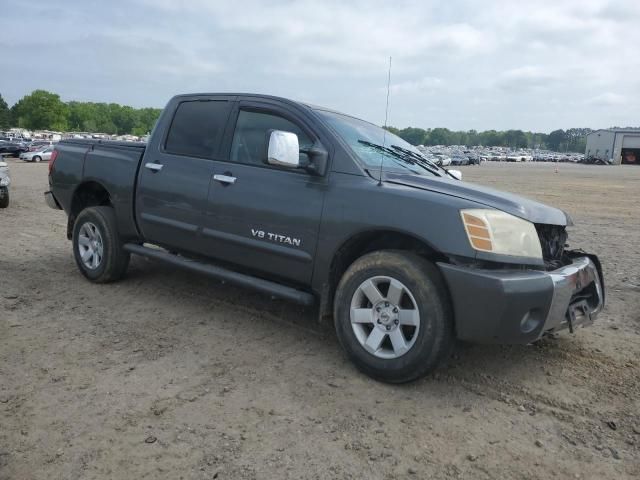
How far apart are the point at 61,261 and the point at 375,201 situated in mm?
4510

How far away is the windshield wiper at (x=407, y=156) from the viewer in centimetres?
426

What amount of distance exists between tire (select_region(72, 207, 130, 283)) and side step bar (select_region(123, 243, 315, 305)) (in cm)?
17

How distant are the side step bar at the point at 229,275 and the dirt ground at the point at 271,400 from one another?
40cm

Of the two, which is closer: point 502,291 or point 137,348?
point 502,291

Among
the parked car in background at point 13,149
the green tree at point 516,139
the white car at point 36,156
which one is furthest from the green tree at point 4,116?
the green tree at point 516,139

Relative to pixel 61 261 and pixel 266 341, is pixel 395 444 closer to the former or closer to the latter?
pixel 266 341

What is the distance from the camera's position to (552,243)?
3732 millimetres

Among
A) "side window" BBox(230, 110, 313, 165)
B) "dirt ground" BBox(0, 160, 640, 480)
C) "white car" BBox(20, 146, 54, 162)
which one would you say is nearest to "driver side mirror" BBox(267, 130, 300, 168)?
"side window" BBox(230, 110, 313, 165)

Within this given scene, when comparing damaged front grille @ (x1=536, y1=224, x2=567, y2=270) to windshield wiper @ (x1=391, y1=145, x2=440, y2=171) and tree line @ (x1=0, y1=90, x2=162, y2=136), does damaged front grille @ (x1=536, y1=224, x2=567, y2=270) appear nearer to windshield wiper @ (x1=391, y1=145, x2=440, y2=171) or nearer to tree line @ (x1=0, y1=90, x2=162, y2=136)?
windshield wiper @ (x1=391, y1=145, x2=440, y2=171)

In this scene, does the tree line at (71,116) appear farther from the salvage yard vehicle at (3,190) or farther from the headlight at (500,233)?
the headlight at (500,233)

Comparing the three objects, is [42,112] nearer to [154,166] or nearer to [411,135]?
[411,135]

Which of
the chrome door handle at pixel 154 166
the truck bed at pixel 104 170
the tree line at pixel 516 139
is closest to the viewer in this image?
the chrome door handle at pixel 154 166

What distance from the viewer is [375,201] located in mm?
3490

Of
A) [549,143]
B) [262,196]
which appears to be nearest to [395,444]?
[262,196]
